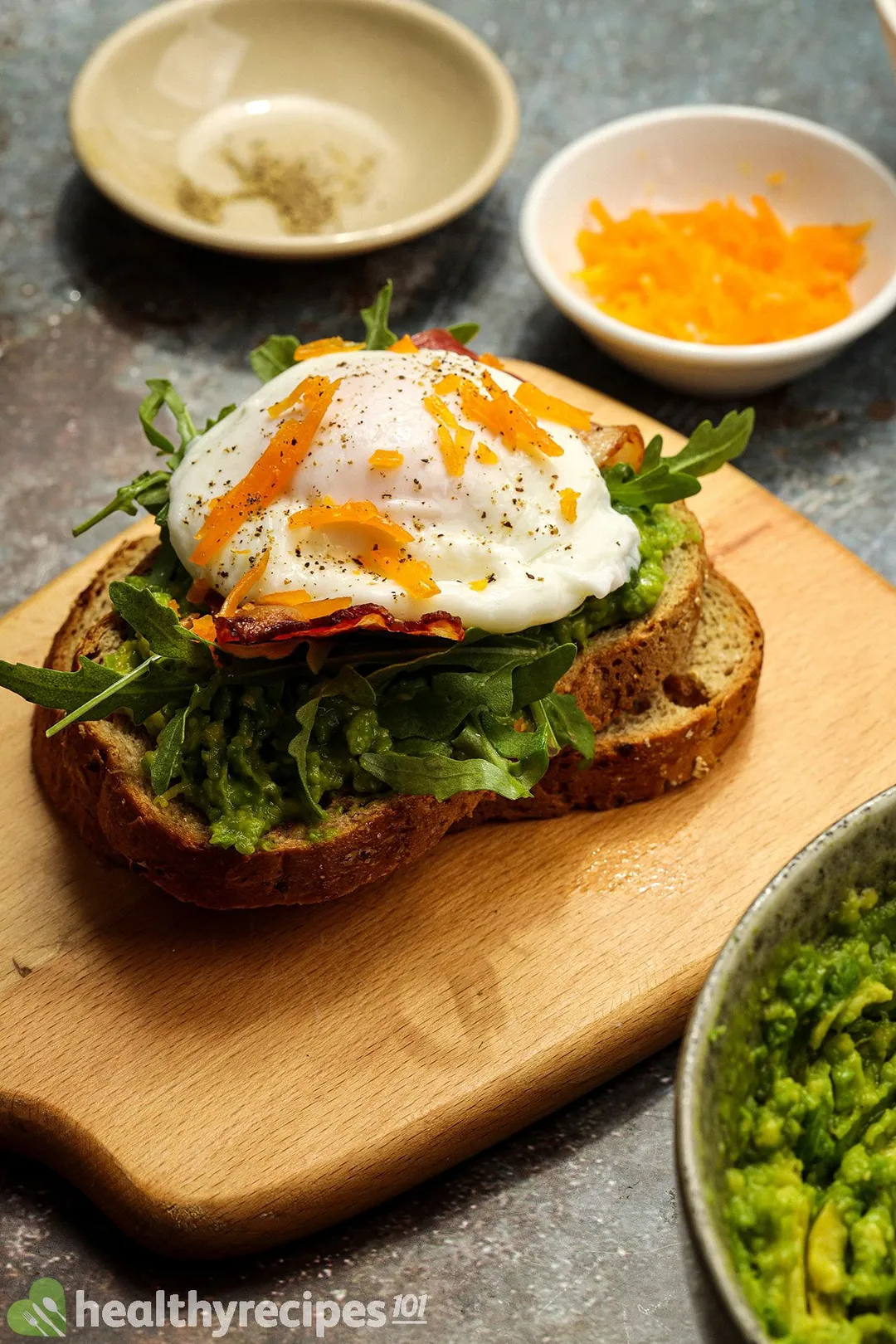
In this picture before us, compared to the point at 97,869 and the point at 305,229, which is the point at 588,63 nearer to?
the point at 305,229

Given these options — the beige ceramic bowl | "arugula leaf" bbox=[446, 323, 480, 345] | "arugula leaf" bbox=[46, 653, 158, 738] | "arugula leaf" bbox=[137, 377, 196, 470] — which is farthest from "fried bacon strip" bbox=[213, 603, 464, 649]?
the beige ceramic bowl

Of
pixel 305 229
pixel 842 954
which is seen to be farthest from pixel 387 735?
pixel 305 229

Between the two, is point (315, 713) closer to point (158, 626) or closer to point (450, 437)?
point (158, 626)

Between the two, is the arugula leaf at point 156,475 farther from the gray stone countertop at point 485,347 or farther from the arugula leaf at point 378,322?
the gray stone countertop at point 485,347

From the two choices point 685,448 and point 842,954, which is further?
point 685,448

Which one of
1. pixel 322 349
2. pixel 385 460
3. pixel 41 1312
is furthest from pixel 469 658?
pixel 41 1312

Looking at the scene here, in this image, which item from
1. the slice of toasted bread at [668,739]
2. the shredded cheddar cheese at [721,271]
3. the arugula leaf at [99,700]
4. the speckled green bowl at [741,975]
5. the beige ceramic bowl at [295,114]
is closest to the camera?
the speckled green bowl at [741,975]

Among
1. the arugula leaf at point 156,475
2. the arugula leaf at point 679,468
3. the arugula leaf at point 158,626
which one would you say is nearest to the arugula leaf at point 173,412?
the arugula leaf at point 156,475
